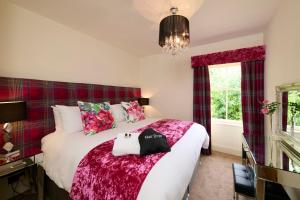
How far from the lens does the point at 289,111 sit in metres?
1.53

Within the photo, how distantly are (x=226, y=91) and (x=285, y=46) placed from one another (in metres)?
1.56

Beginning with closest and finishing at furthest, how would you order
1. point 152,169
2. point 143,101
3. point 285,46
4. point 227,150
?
point 152,169, point 285,46, point 227,150, point 143,101

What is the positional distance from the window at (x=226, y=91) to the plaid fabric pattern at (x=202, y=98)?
247 mm

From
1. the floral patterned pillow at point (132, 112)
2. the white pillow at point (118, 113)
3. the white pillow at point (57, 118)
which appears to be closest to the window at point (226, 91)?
the floral patterned pillow at point (132, 112)

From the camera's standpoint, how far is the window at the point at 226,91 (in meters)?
3.09

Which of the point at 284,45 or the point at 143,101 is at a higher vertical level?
the point at 284,45

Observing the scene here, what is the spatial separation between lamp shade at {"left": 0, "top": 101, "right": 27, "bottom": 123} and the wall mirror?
276 cm

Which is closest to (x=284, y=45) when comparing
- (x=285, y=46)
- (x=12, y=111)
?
(x=285, y=46)

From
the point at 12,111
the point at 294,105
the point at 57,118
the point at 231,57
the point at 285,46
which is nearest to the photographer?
the point at 294,105

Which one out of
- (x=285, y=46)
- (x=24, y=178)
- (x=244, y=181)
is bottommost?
(x=24, y=178)

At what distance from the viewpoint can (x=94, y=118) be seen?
6.73 ft

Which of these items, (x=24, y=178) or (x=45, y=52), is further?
(x=45, y=52)

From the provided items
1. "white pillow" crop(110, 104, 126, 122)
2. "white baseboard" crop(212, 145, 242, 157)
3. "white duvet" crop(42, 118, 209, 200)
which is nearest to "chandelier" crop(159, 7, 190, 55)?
"white duvet" crop(42, 118, 209, 200)

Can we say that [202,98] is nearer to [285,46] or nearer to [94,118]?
[285,46]
